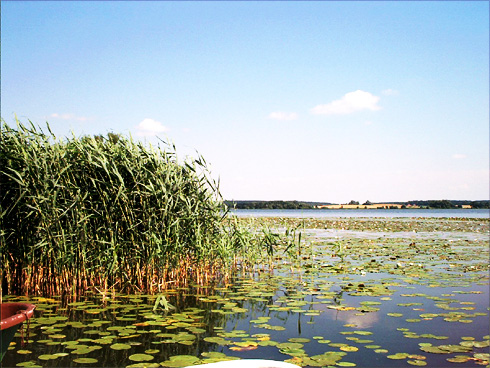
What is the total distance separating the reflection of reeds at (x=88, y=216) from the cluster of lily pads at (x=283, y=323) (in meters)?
0.42

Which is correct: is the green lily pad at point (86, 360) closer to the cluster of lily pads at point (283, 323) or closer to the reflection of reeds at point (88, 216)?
the cluster of lily pads at point (283, 323)

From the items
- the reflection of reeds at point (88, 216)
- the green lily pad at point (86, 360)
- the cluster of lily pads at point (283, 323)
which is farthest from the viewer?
the reflection of reeds at point (88, 216)

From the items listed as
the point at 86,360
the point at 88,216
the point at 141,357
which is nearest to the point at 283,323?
the point at 141,357

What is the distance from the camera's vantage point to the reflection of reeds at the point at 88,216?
6223 mm

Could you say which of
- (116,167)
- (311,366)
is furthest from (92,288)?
(311,366)

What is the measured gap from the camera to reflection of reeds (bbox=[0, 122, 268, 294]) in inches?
245

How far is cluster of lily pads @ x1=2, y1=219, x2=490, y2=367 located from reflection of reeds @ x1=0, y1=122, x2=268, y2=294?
42 centimetres

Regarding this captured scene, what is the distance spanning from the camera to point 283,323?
531 cm

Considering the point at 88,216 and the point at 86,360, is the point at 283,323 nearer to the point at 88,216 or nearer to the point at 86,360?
the point at 86,360

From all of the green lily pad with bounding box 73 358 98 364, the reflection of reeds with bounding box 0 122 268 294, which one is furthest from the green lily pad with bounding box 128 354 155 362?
the reflection of reeds with bounding box 0 122 268 294

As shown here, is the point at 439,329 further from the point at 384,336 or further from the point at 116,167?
the point at 116,167

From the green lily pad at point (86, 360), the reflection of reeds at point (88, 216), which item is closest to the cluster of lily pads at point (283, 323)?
the green lily pad at point (86, 360)

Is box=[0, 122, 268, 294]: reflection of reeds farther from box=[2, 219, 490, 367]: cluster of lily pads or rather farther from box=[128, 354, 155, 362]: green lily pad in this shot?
box=[128, 354, 155, 362]: green lily pad

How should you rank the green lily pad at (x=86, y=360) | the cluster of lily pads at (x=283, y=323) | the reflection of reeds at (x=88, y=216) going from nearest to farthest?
the green lily pad at (x=86, y=360) → the cluster of lily pads at (x=283, y=323) → the reflection of reeds at (x=88, y=216)
